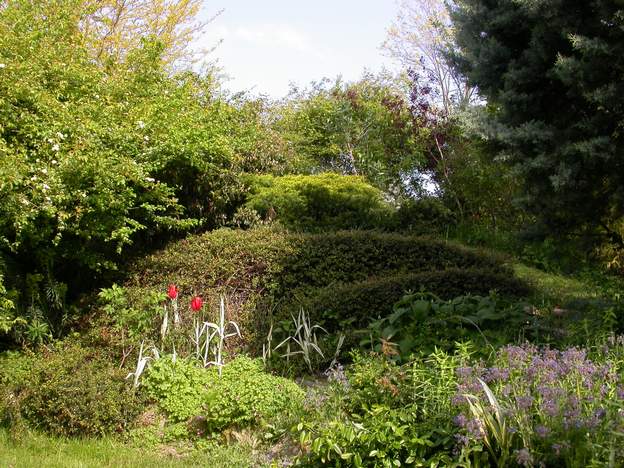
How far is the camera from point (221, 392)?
4.77 metres

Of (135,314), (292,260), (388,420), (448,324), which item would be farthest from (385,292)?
(388,420)

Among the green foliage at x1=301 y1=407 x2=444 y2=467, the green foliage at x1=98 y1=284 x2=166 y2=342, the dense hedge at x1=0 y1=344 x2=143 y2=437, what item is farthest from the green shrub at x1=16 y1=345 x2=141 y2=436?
the green foliage at x1=301 y1=407 x2=444 y2=467

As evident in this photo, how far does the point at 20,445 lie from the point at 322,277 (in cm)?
364

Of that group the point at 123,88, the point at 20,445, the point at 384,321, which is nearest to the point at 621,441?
the point at 384,321

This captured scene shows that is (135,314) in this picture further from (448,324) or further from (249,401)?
(448,324)

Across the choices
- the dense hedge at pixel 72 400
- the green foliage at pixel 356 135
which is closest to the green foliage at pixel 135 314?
the dense hedge at pixel 72 400

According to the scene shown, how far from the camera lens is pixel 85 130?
22.0 feet

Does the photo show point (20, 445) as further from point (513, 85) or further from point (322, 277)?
point (513, 85)

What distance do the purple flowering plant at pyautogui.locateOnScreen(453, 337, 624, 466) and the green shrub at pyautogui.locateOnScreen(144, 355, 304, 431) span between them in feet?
4.54

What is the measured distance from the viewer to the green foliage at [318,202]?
9875mm

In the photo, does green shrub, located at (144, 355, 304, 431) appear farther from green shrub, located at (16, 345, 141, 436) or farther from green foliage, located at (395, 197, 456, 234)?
green foliage, located at (395, 197, 456, 234)

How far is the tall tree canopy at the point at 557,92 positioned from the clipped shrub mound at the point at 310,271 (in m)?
1.10

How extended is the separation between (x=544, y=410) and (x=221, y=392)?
90.3 inches

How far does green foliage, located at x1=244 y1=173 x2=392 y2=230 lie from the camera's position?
9875 millimetres
